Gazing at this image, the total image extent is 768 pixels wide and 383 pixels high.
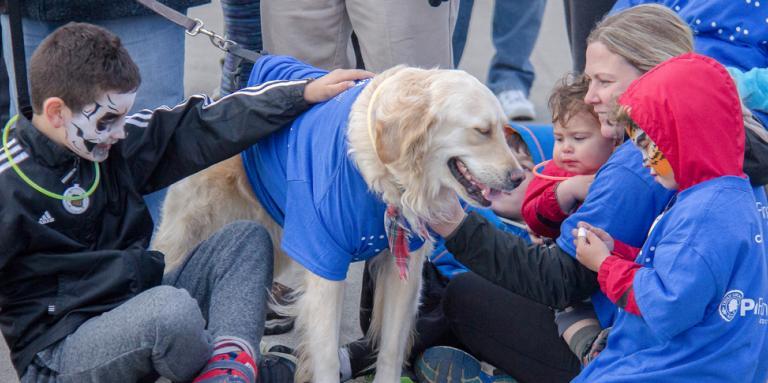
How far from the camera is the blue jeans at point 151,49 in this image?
3.37 metres

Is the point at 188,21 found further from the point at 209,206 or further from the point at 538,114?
the point at 538,114

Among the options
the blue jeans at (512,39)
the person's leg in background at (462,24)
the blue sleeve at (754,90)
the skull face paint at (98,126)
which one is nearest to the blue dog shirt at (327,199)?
the skull face paint at (98,126)

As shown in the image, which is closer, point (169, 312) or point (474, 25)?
point (169, 312)

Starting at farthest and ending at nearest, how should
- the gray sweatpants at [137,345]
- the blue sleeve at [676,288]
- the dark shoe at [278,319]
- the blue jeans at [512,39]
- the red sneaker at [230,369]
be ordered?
the blue jeans at [512,39] → the dark shoe at [278,319] → the red sneaker at [230,369] → the gray sweatpants at [137,345] → the blue sleeve at [676,288]

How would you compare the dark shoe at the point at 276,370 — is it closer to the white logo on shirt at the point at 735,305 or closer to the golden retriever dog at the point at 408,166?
the golden retriever dog at the point at 408,166

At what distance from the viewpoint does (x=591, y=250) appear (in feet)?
8.25

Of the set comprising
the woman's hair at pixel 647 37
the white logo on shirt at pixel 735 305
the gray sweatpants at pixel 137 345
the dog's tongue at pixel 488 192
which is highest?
the woman's hair at pixel 647 37

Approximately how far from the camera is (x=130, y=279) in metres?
2.62

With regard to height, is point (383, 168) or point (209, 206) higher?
point (383, 168)

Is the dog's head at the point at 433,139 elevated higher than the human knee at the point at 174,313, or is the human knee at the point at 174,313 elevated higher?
the dog's head at the point at 433,139

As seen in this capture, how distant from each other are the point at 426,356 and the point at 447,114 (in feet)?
3.03

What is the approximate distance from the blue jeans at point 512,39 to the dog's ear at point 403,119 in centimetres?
320

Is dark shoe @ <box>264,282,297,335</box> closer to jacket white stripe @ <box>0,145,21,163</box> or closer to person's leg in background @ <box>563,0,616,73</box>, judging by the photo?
jacket white stripe @ <box>0,145,21,163</box>

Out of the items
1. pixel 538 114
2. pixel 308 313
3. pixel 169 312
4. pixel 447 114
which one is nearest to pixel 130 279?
pixel 169 312
